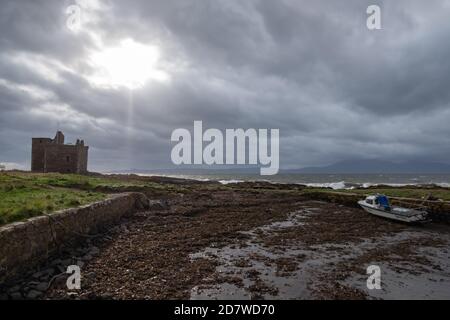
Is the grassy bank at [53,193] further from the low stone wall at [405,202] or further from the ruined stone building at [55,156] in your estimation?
the ruined stone building at [55,156]

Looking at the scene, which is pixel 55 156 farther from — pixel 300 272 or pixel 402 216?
pixel 300 272

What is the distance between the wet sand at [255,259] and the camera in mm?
9969

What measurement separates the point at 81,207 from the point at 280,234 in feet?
36.5

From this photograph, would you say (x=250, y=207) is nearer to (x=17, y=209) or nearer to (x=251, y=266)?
(x=251, y=266)

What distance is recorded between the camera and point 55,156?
2122 inches

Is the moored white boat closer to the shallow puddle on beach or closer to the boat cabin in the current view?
the boat cabin

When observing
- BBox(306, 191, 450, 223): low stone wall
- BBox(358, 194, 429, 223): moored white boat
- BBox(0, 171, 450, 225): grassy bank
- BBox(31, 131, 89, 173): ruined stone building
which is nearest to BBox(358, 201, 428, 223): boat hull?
BBox(358, 194, 429, 223): moored white boat

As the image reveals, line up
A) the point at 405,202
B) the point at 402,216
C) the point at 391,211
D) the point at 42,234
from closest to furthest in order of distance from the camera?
the point at 42,234 < the point at 402,216 < the point at 391,211 < the point at 405,202

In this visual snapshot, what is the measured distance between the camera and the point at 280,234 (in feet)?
63.4

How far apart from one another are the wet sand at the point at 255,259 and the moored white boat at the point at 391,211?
24.5 inches

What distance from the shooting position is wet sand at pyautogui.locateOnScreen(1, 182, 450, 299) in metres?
9.97

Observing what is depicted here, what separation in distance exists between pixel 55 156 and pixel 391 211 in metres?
50.7

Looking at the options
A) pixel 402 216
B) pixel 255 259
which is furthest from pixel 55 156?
pixel 402 216
